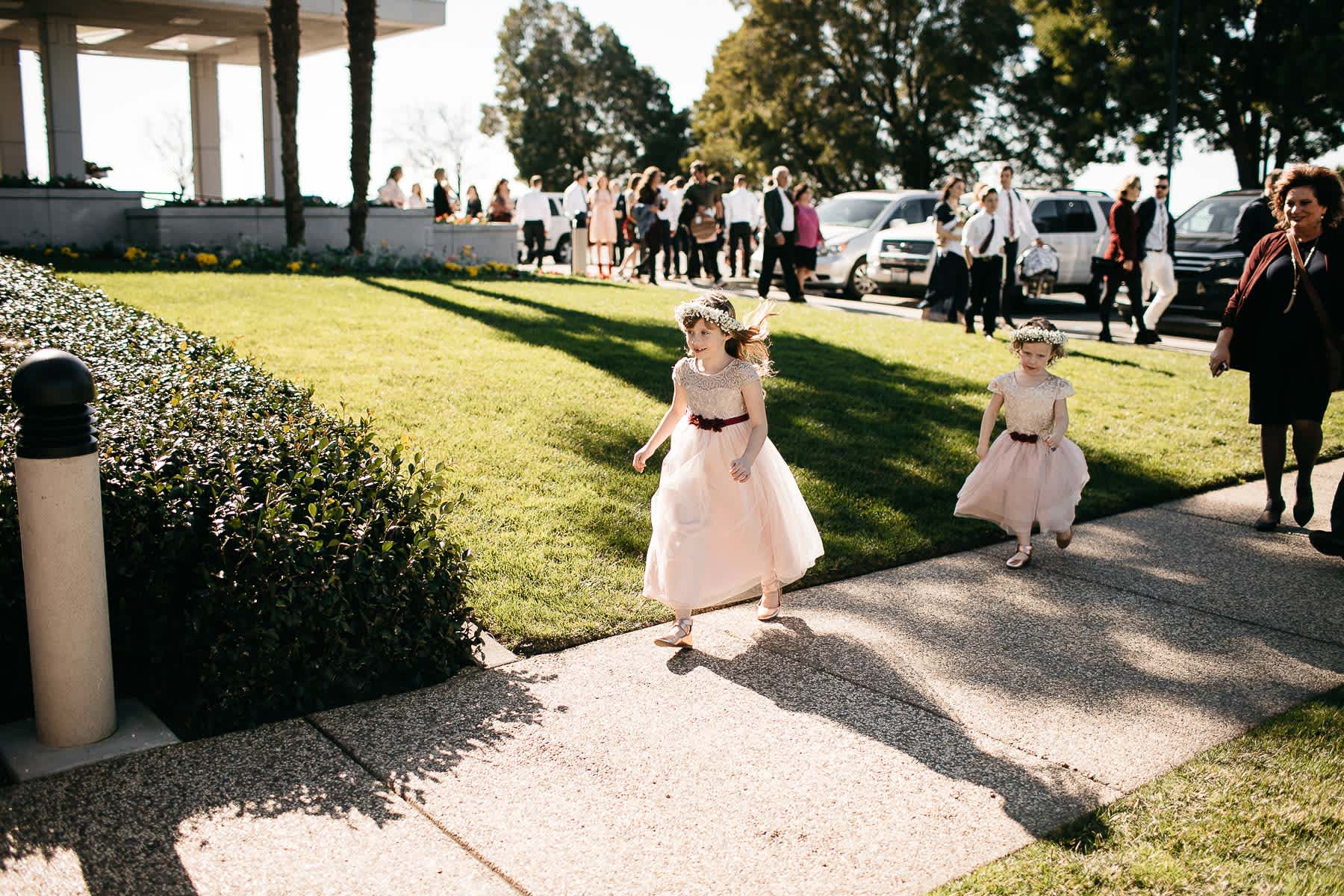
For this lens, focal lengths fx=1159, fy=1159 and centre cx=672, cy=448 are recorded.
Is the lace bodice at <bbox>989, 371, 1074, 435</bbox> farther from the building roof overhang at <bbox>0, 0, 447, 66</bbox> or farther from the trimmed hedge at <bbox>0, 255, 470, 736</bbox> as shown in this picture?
the building roof overhang at <bbox>0, 0, 447, 66</bbox>

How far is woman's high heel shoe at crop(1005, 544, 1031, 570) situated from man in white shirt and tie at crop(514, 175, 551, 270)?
1692 cm

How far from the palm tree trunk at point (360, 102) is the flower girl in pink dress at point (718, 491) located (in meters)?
14.0

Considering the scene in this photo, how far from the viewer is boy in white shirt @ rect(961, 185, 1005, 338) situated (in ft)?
41.4

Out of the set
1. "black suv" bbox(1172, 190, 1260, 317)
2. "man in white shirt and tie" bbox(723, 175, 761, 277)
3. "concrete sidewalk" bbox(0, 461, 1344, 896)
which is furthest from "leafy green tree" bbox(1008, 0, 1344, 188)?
"concrete sidewalk" bbox(0, 461, 1344, 896)

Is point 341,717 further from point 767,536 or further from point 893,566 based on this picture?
point 893,566

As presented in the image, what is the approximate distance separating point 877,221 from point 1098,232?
11.7 feet

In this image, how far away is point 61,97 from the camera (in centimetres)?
2156

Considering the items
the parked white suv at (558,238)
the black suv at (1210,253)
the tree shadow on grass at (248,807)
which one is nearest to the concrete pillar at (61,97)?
the parked white suv at (558,238)

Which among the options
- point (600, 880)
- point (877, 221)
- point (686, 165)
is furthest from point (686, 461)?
point (686, 165)

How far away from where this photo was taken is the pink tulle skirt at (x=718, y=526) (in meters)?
4.55

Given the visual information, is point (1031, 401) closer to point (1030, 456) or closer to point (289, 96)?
point (1030, 456)

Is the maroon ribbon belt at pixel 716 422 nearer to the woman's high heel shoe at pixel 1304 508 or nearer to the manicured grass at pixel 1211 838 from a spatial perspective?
the manicured grass at pixel 1211 838

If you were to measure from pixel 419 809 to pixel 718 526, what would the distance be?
5.86ft

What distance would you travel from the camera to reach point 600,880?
2.95 metres
